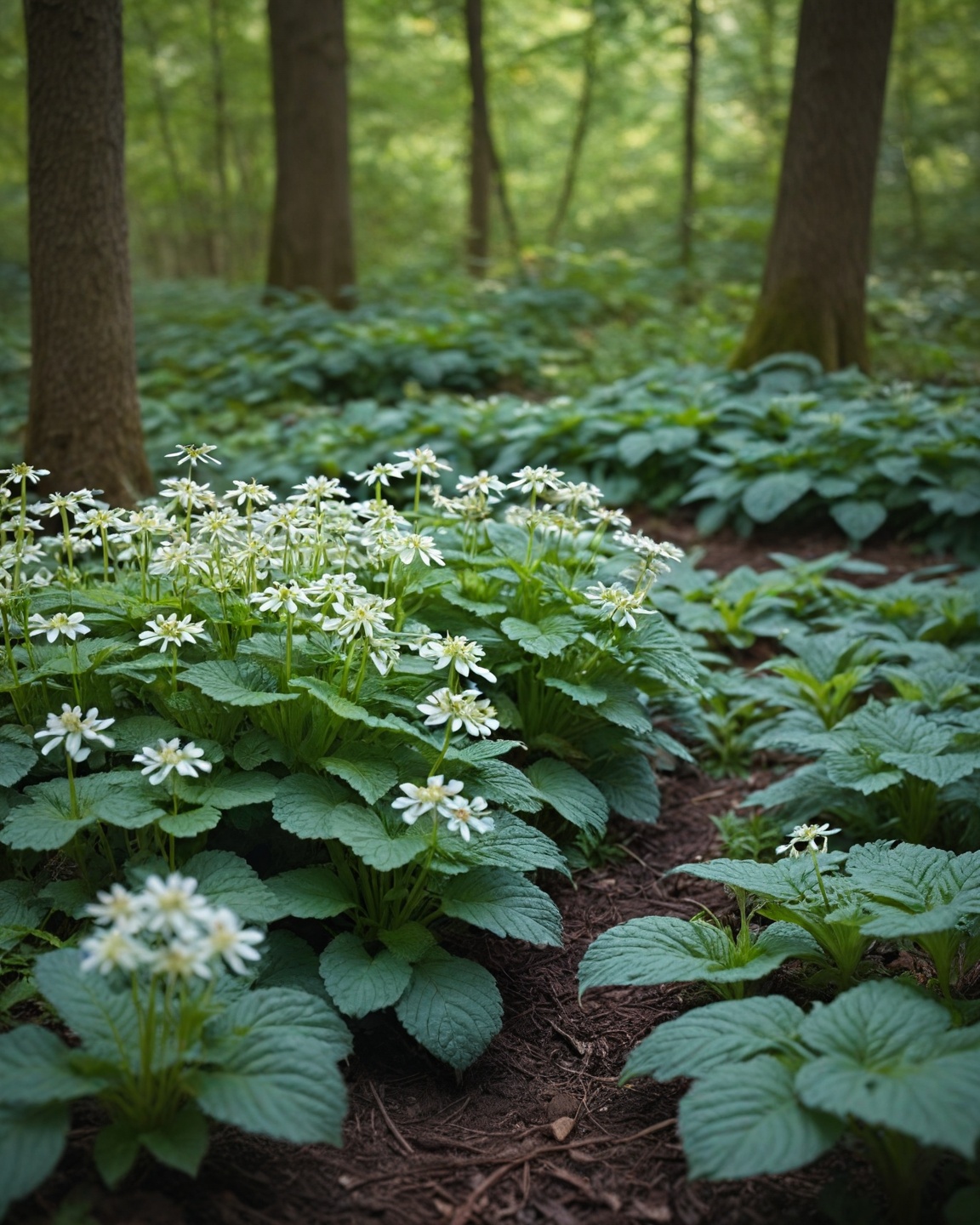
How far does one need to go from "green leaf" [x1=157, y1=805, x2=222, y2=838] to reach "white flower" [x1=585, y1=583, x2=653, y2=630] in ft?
3.72

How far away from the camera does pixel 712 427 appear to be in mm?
5848

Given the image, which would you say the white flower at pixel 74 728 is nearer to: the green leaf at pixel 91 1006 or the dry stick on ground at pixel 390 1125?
the green leaf at pixel 91 1006

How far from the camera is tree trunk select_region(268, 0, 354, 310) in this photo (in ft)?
28.2

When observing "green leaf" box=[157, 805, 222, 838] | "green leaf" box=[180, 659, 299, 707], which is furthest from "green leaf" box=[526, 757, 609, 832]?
"green leaf" box=[157, 805, 222, 838]

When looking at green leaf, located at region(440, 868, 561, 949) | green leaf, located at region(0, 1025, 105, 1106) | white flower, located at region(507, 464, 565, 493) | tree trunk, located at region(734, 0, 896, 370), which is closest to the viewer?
green leaf, located at region(0, 1025, 105, 1106)

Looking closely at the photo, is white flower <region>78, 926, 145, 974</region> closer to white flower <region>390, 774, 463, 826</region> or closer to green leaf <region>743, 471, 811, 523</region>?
white flower <region>390, 774, 463, 826</region>

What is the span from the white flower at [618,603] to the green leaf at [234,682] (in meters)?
0.87

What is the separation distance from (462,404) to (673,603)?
3.27 m

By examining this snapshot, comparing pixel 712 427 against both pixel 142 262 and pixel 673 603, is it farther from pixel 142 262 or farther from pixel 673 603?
pixel 142 262

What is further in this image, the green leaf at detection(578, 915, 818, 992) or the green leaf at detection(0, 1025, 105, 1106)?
the green leaf at detection(578, 915, 818, 992)

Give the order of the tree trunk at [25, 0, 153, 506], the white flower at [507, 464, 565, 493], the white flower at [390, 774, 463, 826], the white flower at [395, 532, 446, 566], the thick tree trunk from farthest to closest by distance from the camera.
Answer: the thick tree trunk < the tree trunk at [25, 0, 153, 506] < the white flower at [507, 464, 565, 493] < the white flower at [395, 532, 446, 566] < the white flower at [390, 774, 463, 826]

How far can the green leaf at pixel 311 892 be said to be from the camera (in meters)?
1.97

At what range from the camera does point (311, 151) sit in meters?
8.81

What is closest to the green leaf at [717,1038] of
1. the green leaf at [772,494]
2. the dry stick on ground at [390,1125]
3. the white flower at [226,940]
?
the dry stick on ground at [390,1125]
